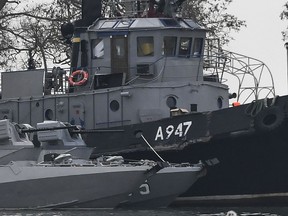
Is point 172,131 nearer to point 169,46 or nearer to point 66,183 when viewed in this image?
point 169,46

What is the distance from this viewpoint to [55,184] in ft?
127

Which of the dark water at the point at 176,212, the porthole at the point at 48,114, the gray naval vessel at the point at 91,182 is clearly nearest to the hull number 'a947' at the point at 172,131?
the gray naval vessel at the point at 91,182

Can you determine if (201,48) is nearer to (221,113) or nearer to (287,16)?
(221,113)

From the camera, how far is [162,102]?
42.5m

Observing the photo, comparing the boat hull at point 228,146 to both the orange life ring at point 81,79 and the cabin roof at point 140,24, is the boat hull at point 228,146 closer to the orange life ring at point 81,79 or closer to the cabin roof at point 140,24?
the orange life ring at point 81,79

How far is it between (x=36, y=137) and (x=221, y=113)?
16.4ft

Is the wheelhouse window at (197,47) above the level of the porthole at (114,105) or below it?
above

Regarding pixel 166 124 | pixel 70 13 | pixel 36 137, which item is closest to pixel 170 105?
pixel 166 124

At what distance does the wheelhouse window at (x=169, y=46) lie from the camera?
→ 43.2 m

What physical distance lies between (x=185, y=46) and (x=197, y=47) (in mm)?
519

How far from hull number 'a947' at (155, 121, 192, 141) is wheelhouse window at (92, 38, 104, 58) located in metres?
3.56

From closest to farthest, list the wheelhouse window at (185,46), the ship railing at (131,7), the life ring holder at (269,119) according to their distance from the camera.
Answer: the life ring holder at (269,119) < the wheelhouse window at (185,46) < the ship railing at (131,7)

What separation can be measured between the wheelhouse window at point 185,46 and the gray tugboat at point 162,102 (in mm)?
30

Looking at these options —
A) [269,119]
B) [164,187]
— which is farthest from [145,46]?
[164,187]
